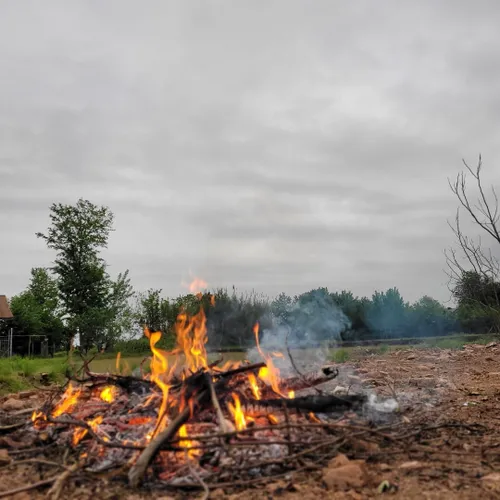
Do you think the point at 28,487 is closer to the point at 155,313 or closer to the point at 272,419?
the point at 272,419

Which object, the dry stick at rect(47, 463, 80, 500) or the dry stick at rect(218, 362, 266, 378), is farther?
the dry stick at rect(218, 362, 266, 378)

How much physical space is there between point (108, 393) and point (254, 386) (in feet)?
6.01

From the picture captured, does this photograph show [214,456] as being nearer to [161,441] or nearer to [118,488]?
[161,441]

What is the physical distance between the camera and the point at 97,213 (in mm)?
33500

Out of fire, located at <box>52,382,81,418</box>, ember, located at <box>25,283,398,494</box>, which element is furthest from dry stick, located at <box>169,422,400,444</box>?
fire, located at <box>52,382,81,418</box>

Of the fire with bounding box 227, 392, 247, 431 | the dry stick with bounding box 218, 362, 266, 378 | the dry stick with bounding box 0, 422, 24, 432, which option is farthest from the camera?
the dry stick with bounding box 0, 422, 24, 432

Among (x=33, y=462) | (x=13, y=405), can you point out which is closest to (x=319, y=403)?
(x=33, y=462)

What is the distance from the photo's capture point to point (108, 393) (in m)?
5.78

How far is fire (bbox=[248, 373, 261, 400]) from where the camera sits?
495 cm

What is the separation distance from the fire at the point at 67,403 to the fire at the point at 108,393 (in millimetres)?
273

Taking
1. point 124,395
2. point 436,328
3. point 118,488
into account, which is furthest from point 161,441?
point 436,328

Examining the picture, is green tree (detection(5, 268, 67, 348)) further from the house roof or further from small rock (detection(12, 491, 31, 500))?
small rock (detection(12, 491, 31, 500))

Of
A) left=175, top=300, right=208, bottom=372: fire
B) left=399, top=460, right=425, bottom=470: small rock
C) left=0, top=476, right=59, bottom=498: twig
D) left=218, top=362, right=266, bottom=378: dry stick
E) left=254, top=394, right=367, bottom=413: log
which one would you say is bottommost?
left=399, top=460, right=425, bottom=470: small rock

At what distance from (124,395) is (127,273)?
27.2m
